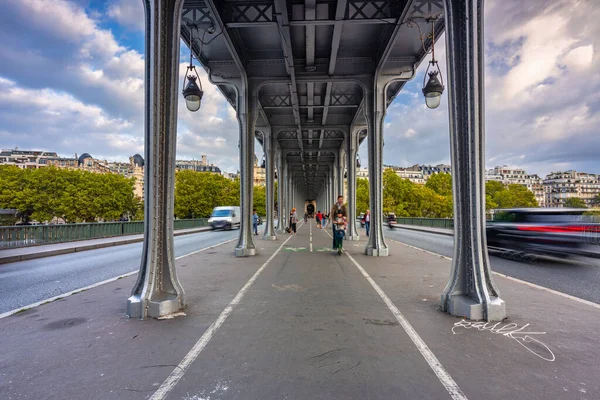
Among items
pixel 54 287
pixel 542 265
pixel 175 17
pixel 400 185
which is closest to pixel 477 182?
pixel 175 17

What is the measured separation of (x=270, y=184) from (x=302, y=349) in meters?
19.7

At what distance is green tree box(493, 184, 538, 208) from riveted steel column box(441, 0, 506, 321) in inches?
3539

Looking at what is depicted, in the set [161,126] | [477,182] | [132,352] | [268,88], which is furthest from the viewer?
[268,88]

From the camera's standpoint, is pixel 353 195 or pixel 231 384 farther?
pixel 353 195

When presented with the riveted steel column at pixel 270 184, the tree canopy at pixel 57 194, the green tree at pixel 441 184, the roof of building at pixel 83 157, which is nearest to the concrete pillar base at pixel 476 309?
the riveted steel column at pixel 270 184

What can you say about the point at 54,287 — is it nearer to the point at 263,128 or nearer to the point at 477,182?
the point at 477,182

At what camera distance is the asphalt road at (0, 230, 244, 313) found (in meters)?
6.67

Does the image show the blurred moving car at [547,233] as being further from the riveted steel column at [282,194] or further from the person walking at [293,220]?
the riveted steel column at [282,194]

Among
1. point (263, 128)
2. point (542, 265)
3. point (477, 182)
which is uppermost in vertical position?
point (263, 128)

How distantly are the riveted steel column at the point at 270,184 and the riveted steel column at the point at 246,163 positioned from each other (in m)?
7.50

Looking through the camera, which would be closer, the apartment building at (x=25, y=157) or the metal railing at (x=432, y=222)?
the metal railing at (x=432, y=222)

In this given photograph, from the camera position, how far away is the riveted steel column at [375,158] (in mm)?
13086

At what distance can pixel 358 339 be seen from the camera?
13.6ft

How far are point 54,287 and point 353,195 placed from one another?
1749cm
